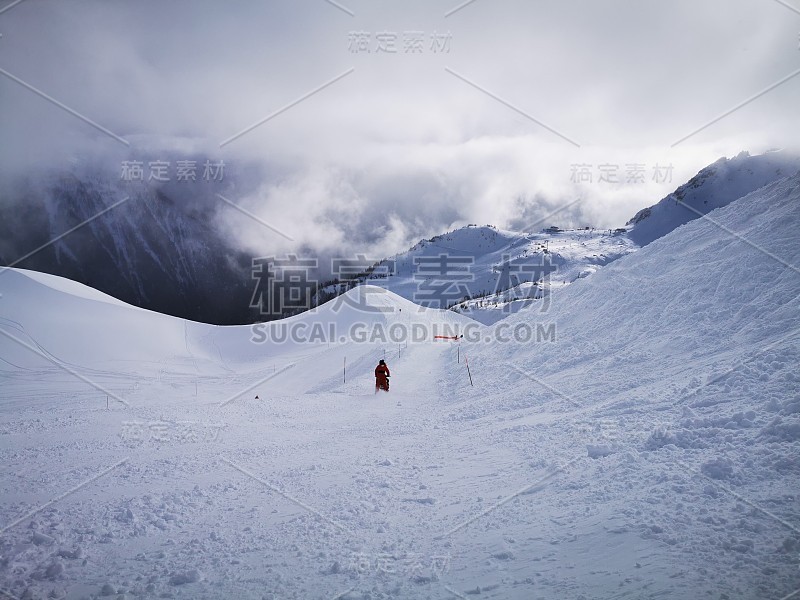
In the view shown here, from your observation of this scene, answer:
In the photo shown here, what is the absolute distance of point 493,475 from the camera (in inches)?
264

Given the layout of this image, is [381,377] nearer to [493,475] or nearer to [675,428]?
[493,475]

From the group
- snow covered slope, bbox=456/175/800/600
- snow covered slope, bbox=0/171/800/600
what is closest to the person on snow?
snow covered slope, bbox=0/171/800/600

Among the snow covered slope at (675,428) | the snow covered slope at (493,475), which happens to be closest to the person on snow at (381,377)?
the snow covered slope at (493,475)

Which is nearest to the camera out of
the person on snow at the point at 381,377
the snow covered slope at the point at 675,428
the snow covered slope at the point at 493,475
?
the snow covered slope at the point at 675,428

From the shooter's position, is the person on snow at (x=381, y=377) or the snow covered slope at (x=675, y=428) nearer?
the snow covered slope at (x=675, y=428)

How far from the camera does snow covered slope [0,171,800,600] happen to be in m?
4.21

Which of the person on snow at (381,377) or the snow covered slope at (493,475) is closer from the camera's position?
the snow covered slope at (493,475)

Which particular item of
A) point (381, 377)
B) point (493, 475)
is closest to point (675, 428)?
point (493, 475)

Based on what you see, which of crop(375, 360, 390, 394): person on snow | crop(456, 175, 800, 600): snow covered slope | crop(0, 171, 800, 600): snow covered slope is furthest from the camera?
crop(375, 360, 390, 394): person on snow

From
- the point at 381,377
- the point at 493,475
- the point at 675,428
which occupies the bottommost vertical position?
the point at 493,475

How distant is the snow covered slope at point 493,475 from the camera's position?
4215 millimetres

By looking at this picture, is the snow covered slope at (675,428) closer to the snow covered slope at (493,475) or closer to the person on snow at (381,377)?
the snow covered slope at (493,475)

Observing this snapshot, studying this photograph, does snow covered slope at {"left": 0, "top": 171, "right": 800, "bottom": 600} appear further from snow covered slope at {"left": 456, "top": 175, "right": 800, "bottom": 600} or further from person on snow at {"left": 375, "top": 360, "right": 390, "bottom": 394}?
person on snow at {"left": 375, "top": 360, "right": 390, "bottom": 394}

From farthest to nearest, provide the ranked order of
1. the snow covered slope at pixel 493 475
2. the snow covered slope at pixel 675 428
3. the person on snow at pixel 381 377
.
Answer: the person on snow at pixel 381 377, the snow covered slope at pixel 493 475, the snow covered slope at pixel 675 428
